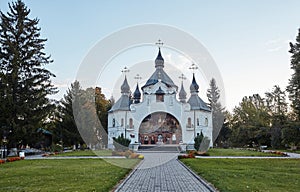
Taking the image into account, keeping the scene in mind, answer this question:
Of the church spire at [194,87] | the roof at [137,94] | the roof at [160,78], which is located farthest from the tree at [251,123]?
the roof at [137,94]

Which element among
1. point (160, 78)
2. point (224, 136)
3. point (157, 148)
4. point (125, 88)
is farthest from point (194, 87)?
point (224, 136)

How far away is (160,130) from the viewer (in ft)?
144

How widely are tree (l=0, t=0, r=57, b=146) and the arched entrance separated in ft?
50.4

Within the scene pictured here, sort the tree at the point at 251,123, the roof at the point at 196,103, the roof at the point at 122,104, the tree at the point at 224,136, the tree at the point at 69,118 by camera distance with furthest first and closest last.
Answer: the tree at the point at 224,136
the tree at the point at 251,123
the roof at the point at 196,103
the roof at the point at 122,104
the tree at the point at 69,118

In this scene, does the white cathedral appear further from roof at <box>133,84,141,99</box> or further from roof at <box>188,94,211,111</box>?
roof at <box>133,84,141,99</box>

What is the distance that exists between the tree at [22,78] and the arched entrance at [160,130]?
50.4 feet

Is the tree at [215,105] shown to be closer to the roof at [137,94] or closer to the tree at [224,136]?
the tree at [224,136]

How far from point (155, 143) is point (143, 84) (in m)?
8.99

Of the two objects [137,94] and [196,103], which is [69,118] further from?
[196,103]

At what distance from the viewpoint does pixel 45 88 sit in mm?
31203

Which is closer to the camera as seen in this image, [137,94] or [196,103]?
[196,103]

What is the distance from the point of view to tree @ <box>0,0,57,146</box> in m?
28.1

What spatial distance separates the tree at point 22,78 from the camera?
92.2 feet

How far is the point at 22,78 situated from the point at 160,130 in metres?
19.9
